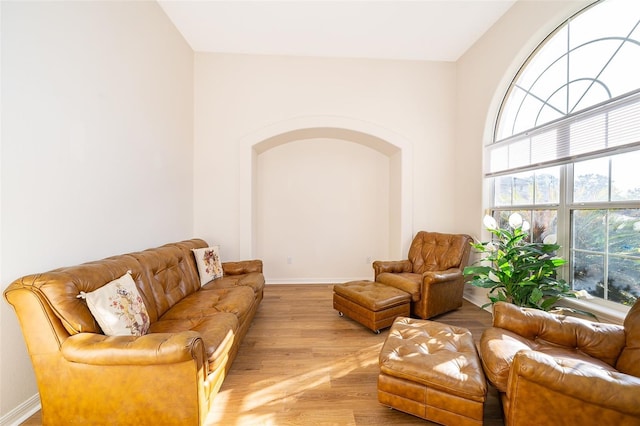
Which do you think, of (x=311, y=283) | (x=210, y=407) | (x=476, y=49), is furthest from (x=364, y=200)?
(x=210, y=407)

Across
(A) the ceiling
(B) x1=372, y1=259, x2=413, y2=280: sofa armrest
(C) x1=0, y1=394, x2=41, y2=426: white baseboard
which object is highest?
(A) the ceiling

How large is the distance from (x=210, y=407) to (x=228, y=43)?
14.1 feet

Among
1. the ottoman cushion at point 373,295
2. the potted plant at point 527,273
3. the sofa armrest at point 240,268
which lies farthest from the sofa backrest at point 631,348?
the sofa armrest at point 240,268

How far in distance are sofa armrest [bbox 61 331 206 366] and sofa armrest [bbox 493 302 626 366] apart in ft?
6.73

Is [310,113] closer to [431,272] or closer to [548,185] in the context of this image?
[431,272]

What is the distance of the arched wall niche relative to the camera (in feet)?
13.4

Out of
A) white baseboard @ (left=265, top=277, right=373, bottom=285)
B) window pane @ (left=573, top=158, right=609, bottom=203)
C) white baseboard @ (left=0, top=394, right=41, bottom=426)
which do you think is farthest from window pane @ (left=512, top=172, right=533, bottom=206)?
white baseboard @ (left=0, top=394, right=41, bottom=426)

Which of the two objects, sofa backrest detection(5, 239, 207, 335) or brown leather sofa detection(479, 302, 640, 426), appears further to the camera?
sofa backrest detection(5, 239, 207, 335)

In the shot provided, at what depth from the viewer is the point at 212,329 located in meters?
1.85

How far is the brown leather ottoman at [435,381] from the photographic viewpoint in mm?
1483

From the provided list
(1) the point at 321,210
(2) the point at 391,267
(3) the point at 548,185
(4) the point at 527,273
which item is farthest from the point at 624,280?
(1) the point at 321,210

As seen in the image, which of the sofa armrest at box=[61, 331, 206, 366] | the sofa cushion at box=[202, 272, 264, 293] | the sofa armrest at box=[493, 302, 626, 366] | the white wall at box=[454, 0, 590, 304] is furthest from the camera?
the sofa cushion at box=[202, 272, 264, 293]

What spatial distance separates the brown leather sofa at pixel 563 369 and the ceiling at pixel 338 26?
133 inches

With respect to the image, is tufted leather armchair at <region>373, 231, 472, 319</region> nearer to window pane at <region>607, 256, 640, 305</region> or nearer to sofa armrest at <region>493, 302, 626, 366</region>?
sofa armrest at <region>493, 302, 626, 366</region>
